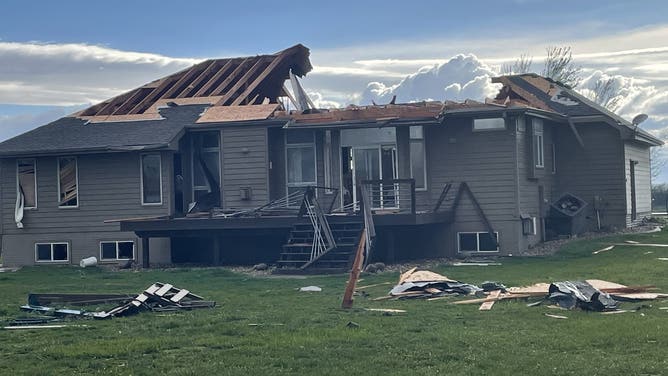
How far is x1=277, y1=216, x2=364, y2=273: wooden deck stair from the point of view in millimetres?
23484

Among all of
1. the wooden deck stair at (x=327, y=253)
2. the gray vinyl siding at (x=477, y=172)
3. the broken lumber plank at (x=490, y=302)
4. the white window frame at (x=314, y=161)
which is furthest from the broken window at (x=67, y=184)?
the broken lumber plank at (x=490, y=302)

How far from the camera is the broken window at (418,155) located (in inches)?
1097

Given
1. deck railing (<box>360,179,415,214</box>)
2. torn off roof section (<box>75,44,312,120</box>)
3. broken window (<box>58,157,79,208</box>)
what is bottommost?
deck railing (<box>360,179,415,214</box>)

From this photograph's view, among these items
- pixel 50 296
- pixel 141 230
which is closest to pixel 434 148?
pixel 141 230

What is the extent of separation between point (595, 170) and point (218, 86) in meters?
12.6

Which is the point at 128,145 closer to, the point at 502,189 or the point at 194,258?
the point at 194,258

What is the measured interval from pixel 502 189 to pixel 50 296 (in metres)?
13.9

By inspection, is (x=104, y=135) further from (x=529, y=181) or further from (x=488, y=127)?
(x=529, y=181)

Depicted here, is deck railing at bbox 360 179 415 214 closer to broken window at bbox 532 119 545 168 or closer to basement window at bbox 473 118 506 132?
basement window at bbox 473 118 506 132

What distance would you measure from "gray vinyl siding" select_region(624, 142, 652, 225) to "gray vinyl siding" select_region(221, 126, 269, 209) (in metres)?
12.2

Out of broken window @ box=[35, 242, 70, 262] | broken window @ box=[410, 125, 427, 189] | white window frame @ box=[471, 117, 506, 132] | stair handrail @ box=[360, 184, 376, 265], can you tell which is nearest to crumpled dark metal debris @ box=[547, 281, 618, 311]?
stair handrail @ box=[360, 184, 376, 265]

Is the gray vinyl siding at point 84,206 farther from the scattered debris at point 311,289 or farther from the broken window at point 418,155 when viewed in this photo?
the scattered debris at point 311,289

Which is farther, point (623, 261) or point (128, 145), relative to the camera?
point (128, 145)

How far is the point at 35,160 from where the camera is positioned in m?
29.7
